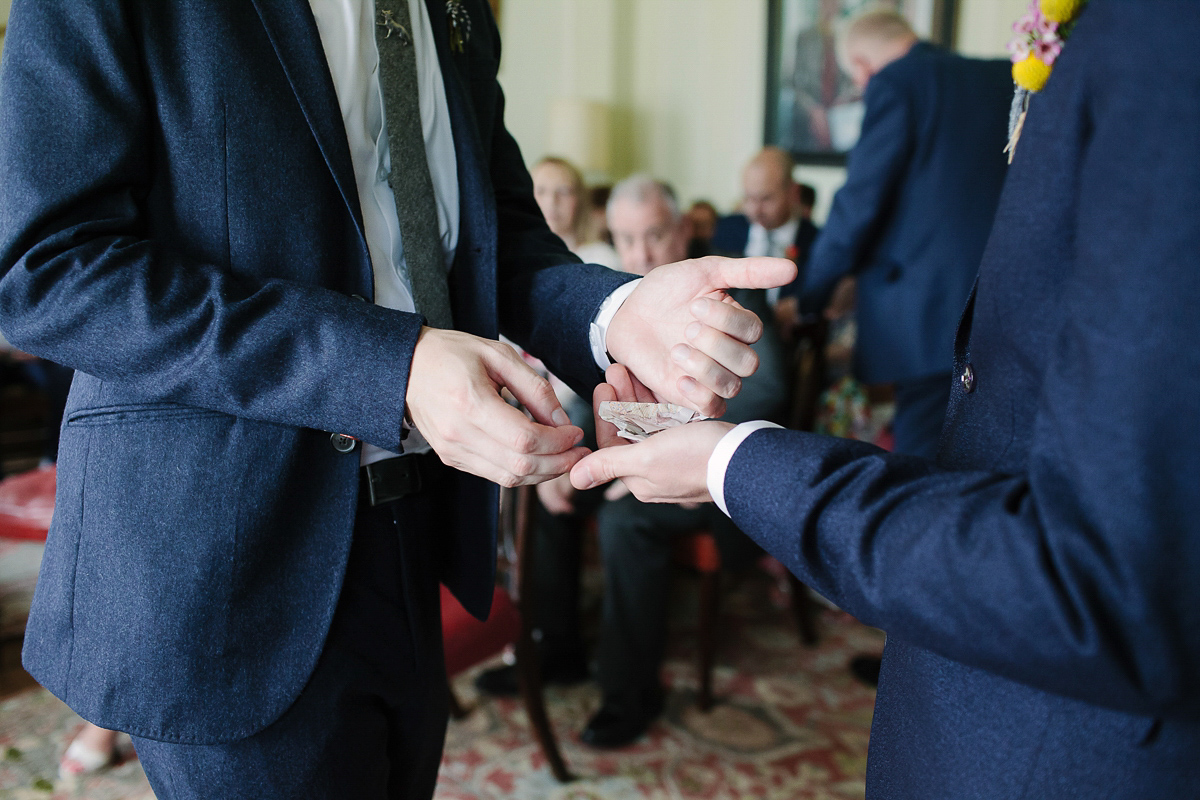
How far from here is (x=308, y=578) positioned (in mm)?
882

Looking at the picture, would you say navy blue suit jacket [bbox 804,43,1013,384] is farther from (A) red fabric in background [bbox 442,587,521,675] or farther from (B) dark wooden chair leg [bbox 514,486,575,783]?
(A) red fabric in background [bbox 442,587,521,675]

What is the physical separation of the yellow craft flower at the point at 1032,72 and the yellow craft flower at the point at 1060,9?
3 cm

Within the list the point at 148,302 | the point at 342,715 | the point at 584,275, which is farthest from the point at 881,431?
the point at 148,302

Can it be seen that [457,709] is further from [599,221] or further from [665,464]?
[599,221]

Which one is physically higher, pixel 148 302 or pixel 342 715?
pixel 148 302

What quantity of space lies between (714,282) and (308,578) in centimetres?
53

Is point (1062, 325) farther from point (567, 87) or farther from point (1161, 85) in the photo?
point (567, 87)

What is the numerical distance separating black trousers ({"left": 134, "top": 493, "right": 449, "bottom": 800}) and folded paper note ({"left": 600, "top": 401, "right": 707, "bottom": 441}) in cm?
→ 29

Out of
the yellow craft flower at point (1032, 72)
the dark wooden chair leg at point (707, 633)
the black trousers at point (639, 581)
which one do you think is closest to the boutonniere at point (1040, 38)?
the yellow craft flower at point (1032, 72)

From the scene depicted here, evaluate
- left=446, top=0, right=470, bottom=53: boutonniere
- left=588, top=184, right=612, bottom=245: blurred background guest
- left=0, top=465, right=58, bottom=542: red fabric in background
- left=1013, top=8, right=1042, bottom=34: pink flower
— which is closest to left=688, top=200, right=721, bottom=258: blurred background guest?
left=588, top=184, right=612, bottom=245: blurred background guest

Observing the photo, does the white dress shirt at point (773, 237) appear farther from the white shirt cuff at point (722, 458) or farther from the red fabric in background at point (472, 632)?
the white shirt cuff at point (722, 458)

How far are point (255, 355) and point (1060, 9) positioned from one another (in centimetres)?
76

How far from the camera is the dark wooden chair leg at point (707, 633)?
2.62m

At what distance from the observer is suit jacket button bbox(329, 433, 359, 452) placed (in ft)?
2.91
